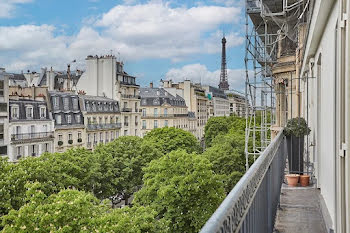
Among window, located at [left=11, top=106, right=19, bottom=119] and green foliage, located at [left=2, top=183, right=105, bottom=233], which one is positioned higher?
window, located at [left=11, top=106, right=19, bottom=119]

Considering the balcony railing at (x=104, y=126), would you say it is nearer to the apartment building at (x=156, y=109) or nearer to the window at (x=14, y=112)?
the window at (x=14, y=112)

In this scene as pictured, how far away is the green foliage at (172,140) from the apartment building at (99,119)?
774 centimetres

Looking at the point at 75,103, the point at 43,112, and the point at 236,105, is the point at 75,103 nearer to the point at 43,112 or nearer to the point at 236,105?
the point at 43,112

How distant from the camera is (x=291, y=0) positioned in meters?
18.9

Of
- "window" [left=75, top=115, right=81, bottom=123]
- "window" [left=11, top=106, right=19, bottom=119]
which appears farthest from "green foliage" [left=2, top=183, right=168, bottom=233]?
"window" [left=75, top=115, right=81, bottom=123]

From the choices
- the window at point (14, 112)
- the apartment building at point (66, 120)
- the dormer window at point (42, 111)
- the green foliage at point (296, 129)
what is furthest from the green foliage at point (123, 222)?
the apartment building at point (66, 120)

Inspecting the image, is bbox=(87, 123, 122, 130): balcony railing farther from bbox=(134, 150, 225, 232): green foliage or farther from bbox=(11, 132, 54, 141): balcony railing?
bbox=(134, 150, 225, 232): green foliage

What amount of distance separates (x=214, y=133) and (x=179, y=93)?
74.0 feet

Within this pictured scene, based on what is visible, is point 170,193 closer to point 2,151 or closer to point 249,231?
point 249,231

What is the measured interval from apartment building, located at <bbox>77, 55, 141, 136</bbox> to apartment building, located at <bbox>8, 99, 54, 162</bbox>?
14.4 meters

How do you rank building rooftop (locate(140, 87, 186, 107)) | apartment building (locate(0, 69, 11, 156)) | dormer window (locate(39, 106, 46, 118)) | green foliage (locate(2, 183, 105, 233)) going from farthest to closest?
building rooftop (locate(140, 87, 186, 107)) → dormer window (locate(39, 106, 46, 118)) → apartment building (locate(0, 69, 11, 156)) → green foliage (locate(2, 183, 105, 233))

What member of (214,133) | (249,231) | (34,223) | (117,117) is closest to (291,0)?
(34,223)

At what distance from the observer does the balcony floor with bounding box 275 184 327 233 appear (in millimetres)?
5340

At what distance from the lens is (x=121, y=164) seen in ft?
92.1
